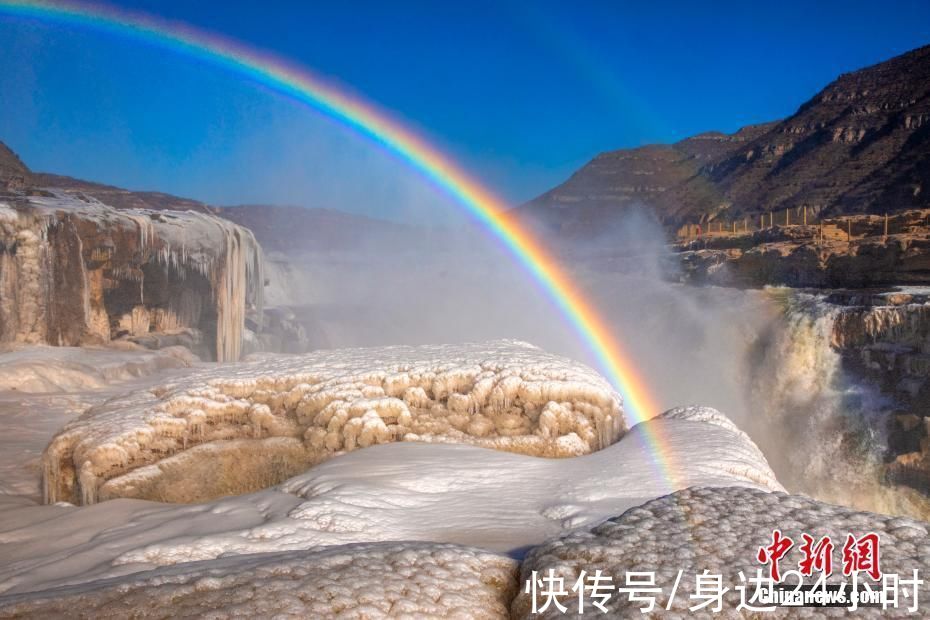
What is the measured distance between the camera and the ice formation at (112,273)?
13.8 meters

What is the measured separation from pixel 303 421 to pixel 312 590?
4320 mm

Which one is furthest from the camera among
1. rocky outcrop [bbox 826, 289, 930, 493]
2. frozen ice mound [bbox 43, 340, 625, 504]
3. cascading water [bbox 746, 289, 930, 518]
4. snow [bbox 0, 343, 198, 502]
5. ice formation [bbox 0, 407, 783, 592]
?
cascading water [bbox 746, 289, 930, 518]

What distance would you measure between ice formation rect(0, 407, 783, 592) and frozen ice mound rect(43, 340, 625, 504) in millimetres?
475

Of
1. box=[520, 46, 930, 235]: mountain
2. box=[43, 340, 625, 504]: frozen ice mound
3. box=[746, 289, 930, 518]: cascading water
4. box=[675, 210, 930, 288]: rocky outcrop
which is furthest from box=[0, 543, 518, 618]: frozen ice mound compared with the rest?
box=[520, 46, 930, 235]: mountain

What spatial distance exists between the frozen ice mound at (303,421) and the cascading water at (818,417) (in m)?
14.9

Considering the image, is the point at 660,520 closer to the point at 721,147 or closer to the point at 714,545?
the point at 714,545

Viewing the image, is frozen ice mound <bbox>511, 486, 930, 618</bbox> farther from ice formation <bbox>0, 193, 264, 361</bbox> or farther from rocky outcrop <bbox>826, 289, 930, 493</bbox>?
rocky outcrop <bbox>826, 289, 930, 493</bbox>

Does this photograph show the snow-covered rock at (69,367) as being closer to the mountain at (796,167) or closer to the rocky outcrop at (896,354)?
the rocky outcrop at (896,354)

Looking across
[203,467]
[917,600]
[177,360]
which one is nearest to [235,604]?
[917,600]

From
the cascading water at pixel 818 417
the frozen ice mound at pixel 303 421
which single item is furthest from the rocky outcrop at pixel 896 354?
the frozen ice mound at pixel 303 421

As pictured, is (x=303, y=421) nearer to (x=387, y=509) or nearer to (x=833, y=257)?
(x=387, y=509)

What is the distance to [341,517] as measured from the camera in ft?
15.8

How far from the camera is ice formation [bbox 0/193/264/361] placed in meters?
13.8

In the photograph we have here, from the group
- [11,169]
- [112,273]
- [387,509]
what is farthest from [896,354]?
[11,169]
